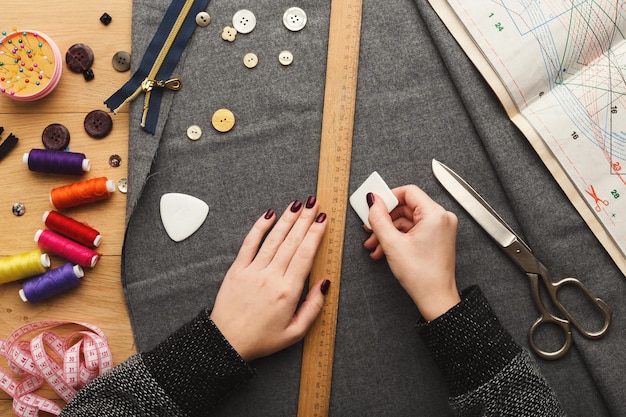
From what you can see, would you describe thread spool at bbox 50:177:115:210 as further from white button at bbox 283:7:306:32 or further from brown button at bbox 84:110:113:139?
white button at bbox 283:7:306:32

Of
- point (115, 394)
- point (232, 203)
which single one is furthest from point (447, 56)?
point (115, 394)

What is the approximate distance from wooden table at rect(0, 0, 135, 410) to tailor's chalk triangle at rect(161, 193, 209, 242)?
→ 12cm

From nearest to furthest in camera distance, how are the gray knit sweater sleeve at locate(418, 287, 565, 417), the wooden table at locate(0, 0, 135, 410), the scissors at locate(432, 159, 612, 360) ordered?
→ the gray knit sweater sleeve at locate(418, 287, 565, 417)
the scissors at locate(432, 159, 612, 360)
the wooden table at locate(0, 0, 135, 410)

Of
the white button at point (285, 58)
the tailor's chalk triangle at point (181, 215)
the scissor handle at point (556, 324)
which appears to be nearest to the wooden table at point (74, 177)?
the tailor's chalk triangle at point (181, 215)

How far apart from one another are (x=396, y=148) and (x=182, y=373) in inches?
25.2

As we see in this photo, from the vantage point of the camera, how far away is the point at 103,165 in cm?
122

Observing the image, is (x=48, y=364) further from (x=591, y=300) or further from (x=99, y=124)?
(x=591, y=300)

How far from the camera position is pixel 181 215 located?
1166mm

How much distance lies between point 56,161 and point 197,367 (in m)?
0.56

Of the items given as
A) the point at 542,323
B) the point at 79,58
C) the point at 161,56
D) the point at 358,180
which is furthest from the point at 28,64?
the point at 542,323

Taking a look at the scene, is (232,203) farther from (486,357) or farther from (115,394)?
(486,357)

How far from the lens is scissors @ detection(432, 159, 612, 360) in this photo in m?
1.10

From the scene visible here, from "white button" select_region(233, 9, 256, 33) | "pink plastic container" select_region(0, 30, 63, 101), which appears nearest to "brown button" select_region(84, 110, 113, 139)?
"pink plastic container" select_region(0, 30, 63, 101)

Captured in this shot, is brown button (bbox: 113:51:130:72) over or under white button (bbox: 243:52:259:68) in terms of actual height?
over
